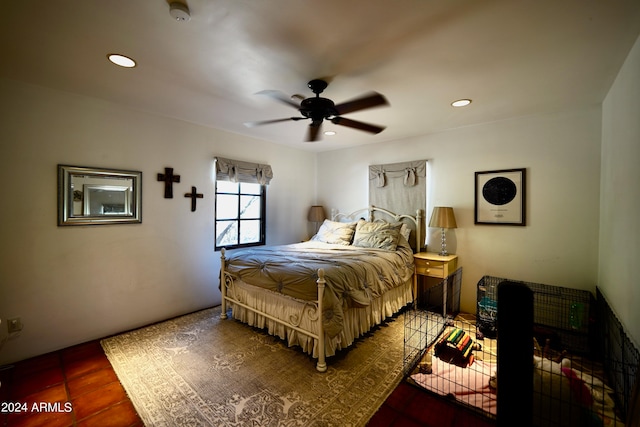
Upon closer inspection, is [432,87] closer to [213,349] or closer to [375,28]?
[375,28]

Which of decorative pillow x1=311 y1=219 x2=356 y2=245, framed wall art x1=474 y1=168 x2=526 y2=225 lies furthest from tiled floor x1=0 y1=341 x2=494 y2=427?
framed wall art x1=474 y1=168 x2=526 y2=225

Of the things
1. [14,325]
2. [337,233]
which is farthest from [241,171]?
[14,325]

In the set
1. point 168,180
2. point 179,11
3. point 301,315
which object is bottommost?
point 301,315

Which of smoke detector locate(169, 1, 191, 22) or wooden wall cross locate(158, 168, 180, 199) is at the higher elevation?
smoke detector locate(169, 1, 191, 22)

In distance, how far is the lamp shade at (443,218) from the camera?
135 inches

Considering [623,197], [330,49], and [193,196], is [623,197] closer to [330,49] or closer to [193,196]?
[330,49]

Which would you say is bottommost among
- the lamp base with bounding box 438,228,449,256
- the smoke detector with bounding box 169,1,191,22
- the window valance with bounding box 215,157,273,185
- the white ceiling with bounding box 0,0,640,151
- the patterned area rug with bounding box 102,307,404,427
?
the patterned area rug with bounding box 102,307,404,427

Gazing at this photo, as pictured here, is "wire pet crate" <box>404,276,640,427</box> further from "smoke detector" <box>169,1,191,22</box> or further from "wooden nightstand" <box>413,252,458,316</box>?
"smoke detector" <box>169,1,191,22</box>

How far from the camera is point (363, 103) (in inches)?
80.7

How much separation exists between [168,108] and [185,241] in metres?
1.59

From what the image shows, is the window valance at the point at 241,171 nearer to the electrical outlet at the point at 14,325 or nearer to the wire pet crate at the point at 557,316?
the electrical outlet at the point at 14,325

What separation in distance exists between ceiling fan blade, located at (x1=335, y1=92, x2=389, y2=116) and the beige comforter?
137cm

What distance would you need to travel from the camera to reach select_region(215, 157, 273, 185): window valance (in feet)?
12.2

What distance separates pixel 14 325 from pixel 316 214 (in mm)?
3728
